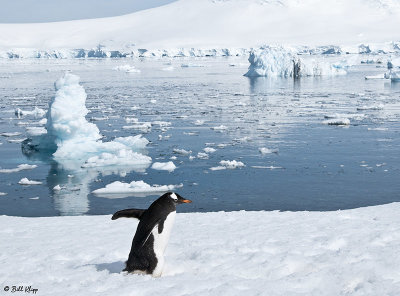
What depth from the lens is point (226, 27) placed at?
5965 inches

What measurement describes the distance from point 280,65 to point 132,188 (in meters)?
34.3

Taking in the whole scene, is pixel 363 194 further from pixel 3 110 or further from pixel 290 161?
pixel 3 110

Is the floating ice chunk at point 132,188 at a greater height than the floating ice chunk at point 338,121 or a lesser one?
lesser

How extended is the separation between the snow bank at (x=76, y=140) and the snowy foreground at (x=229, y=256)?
Answer: 21.7 ft

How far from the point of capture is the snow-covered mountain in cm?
13325

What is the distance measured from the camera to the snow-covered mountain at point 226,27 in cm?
13325

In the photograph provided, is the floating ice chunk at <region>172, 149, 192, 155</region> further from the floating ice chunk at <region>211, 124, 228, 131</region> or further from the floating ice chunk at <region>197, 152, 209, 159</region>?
the floating ice chunk at <region>211, 124, 228, 131</region>

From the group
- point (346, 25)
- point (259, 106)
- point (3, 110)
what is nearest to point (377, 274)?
point (259, 106)

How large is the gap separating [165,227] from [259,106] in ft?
68.8

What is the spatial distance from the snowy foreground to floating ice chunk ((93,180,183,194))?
152 inches

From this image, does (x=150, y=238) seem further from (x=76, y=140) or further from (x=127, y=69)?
(x=127, y=69)

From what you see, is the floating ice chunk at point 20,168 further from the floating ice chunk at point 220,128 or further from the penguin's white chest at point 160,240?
the penguin's white chest at point 160,240

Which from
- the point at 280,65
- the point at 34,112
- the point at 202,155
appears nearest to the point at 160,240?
the point at 202,155

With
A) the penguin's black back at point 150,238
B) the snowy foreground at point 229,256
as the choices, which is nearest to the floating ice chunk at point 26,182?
the snowy foreground at point 229,256
